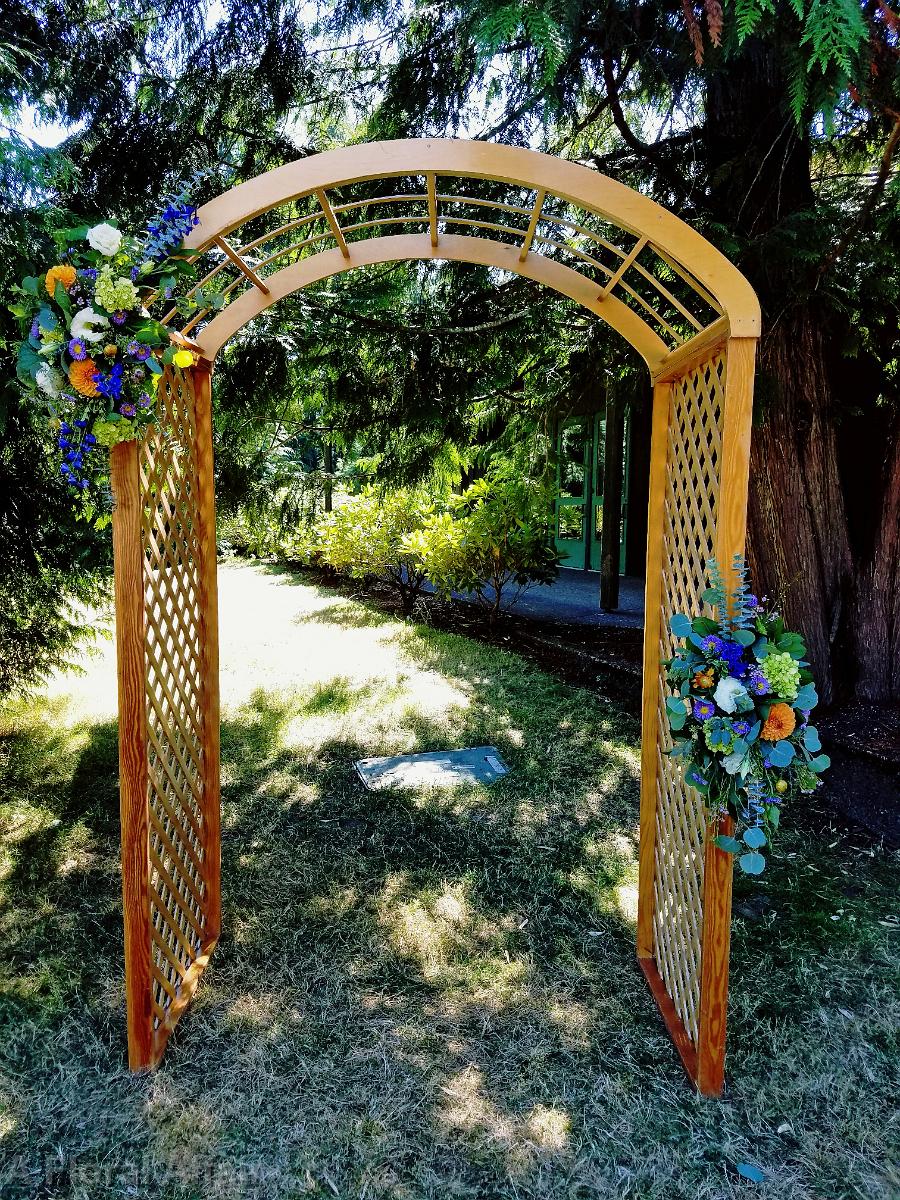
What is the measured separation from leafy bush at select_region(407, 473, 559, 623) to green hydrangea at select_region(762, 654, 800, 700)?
15.9ft

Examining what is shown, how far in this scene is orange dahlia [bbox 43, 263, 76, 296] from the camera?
1.73 metres

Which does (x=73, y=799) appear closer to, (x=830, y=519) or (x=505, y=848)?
(x=505, y=848)

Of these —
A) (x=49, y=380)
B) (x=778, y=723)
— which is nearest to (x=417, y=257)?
(x=49, y=380)

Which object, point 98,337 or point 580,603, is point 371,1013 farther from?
point 580,603

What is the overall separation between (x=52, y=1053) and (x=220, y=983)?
0.51 metres

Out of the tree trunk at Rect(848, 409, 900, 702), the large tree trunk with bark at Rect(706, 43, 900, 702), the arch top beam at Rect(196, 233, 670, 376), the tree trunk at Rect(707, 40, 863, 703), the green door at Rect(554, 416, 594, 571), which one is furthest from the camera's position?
the green door at Rect(554, 416, 594, 571)

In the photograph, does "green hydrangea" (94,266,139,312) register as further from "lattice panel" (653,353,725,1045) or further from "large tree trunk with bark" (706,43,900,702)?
"large tree trunk with bark" (706,43,900,702)

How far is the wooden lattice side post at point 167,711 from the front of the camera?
2.01m

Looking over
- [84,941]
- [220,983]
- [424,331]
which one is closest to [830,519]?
[424,331]

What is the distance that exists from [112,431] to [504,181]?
113 centimetres

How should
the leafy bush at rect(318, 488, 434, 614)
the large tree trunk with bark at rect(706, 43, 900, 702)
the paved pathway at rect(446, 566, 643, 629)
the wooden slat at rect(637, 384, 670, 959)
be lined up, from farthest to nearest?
the leafy bush at rect(318, 488, 434, 614)
the paved pathway at rect(446, 566, 643, 629)
the large tree trunk with bark at rect(706, 43, 900, 702)
the wooden slat at rect(637, 384, 670, 959)

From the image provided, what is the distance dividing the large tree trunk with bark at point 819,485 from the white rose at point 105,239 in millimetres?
3135

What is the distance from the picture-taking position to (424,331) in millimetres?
4293

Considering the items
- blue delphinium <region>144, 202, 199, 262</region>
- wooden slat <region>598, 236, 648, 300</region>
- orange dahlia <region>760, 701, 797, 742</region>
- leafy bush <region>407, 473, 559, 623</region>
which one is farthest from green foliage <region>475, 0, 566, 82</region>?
leafy bush <region>407, 473, 559, 623</region>
